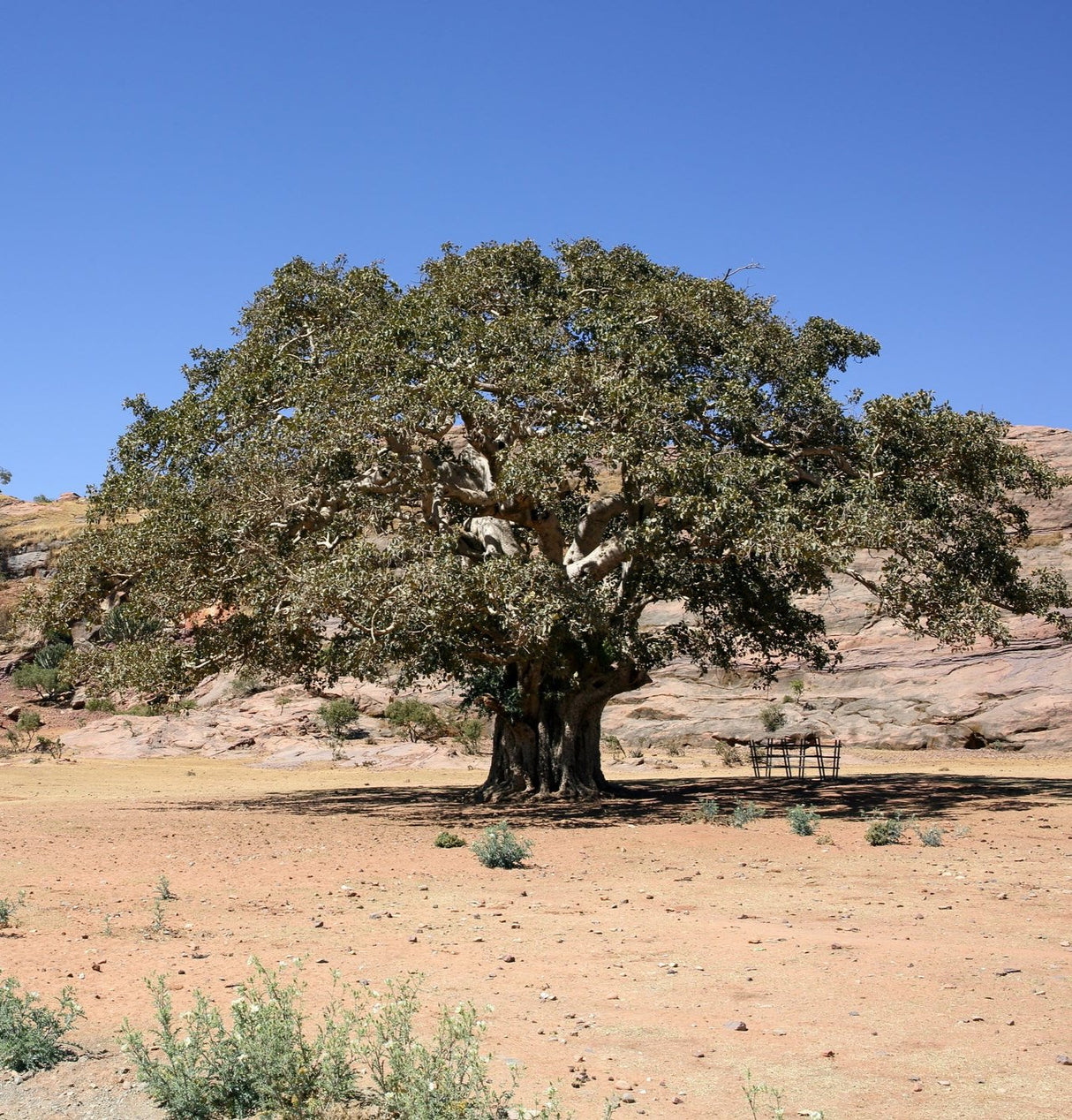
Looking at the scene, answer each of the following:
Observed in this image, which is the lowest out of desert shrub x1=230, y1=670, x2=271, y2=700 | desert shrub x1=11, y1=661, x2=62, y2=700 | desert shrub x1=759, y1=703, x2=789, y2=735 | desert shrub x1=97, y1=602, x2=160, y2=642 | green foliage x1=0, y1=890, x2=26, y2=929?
green foliage x1=0, y1=890, x2=26, y2=929

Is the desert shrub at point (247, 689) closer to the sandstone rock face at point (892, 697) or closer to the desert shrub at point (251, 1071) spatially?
the sandstone rock face at point (892, 697)

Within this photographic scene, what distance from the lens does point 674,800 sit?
21.4 meters

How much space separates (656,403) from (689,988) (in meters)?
10.9

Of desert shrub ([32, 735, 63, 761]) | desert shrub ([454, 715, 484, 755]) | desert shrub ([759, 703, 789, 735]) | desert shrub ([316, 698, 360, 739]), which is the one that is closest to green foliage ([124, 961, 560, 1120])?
desert shrub ([454, 715, 484, 755])

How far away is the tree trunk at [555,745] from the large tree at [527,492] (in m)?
0.05

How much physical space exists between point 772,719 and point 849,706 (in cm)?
350

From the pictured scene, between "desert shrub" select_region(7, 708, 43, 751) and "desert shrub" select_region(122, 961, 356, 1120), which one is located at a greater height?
"desert shrub" select_region(7, 708, 43, 751)

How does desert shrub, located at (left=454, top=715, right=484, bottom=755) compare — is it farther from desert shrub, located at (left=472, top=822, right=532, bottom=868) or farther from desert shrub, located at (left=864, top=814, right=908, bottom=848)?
desert shrub, located at (left=472, top=822, right=532, bottom=868)

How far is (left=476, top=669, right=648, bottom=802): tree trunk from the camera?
21.4m

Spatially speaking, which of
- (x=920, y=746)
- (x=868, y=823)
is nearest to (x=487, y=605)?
(x=868, y=823)

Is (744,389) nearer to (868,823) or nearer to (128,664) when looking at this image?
(868,823)

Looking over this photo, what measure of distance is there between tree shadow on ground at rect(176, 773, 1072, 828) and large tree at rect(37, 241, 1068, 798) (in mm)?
1685

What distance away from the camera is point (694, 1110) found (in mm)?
5266

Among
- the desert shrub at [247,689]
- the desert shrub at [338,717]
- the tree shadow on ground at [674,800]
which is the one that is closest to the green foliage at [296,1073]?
the tree shadow on ground at [674,800]
